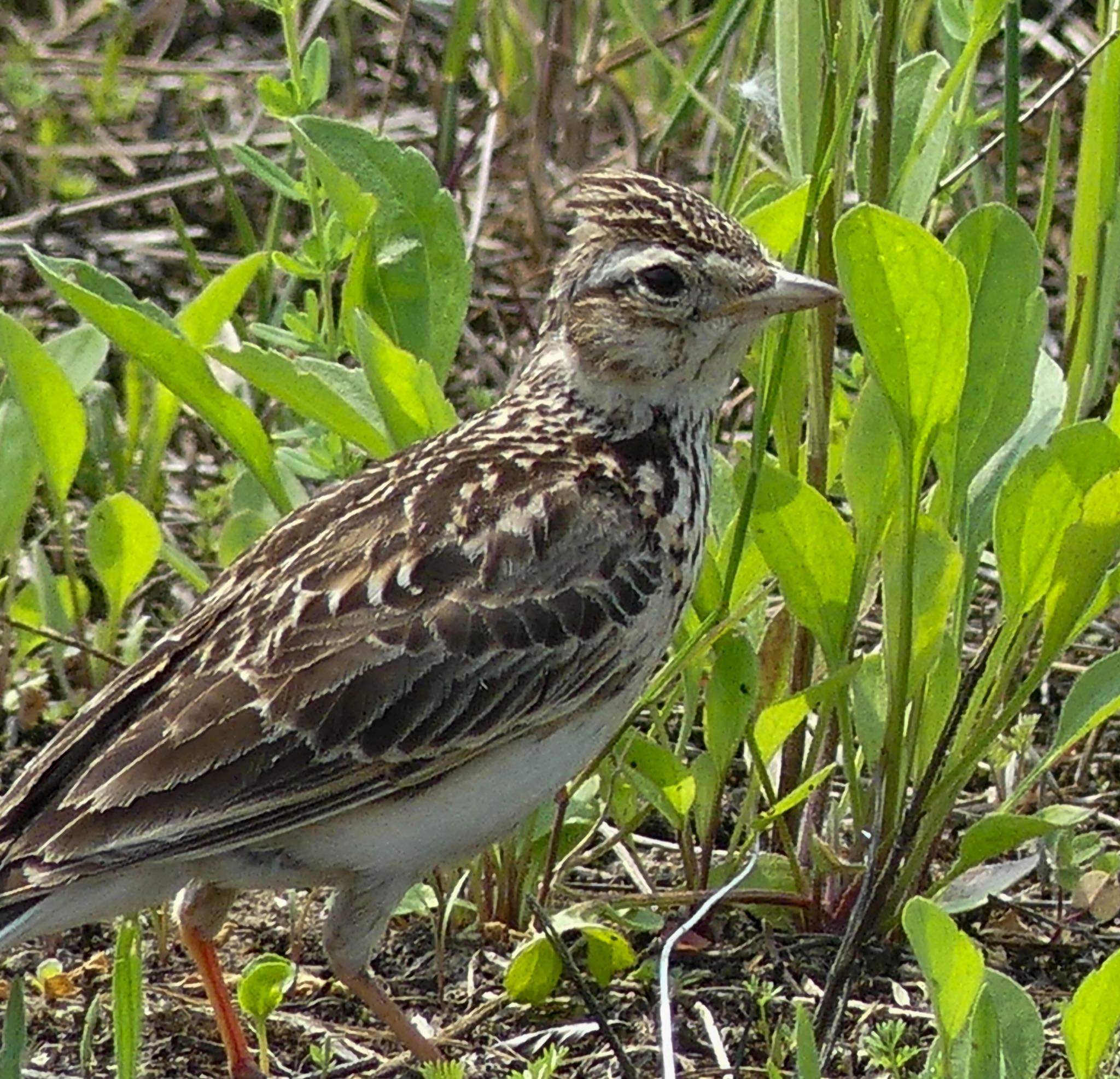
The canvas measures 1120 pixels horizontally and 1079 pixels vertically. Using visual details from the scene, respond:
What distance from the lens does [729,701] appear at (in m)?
4.21

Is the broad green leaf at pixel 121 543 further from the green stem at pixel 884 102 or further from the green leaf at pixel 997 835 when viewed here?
the green leaf at pixel 997 835

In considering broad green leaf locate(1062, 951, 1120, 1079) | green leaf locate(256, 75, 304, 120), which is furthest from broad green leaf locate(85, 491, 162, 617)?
broad green leaf locate(1062, 951, 1120, 1079)

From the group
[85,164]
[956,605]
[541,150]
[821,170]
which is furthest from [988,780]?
[85,164]

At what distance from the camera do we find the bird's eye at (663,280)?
417 centimetres

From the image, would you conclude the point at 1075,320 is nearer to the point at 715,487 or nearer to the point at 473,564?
the point at 715,487

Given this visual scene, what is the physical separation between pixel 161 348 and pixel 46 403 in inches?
17.0

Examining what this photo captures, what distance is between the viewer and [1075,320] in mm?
4449

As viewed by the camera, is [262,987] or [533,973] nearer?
[262,987]

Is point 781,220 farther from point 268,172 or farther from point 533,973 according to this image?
point 533,973

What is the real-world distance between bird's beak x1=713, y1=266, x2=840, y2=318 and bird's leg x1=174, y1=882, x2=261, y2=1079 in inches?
52.7

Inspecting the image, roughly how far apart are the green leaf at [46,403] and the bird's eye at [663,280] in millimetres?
1175

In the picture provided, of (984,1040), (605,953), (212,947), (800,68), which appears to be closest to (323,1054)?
(212,947)

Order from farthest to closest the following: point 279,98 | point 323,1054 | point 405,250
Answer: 1. point 279,98
2. point 405,250
3. point 323,1054

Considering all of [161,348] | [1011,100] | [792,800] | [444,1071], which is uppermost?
[1011,100]
